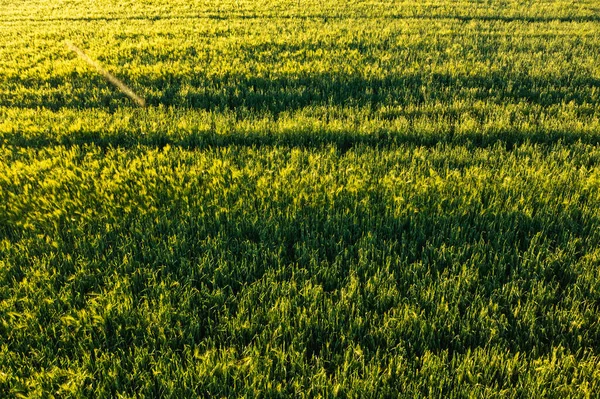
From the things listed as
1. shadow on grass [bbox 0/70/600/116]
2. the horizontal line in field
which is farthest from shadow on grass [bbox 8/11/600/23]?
shadow on grass [bbox 0/70/600/116]

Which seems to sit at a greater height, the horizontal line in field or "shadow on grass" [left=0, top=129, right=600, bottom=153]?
the horizontal line in field

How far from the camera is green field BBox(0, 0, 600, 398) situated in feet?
7.75

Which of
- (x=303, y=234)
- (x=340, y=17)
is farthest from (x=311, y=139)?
(x=340, y=17)

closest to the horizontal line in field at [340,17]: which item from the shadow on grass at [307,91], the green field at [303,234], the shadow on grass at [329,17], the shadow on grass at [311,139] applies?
the shadow on grass at [329,17]

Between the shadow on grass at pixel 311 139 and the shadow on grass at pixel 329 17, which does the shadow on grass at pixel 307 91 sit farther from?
the shadow on grass at pixel 329 17

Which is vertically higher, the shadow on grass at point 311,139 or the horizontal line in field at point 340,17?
the horizontal line in field at point 340,17

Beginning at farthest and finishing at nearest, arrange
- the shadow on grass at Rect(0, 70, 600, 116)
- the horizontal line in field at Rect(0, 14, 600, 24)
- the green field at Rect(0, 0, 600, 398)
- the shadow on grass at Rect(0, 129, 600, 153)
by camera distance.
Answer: the horizontal line in field at Rect(0, 14, 600, 24) < the shadow on grass at Rect(0, 70, 600, 116) < the shadow on grass at Rect(0, 129, 600, 153) < the green field at Rect(0, 0, 600, 398)

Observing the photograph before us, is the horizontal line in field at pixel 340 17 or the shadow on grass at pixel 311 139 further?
the horizontal line in field at pixel 340 17

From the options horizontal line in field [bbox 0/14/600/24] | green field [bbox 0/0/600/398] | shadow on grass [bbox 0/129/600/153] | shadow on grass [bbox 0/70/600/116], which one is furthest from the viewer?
horizontal line in field [bbox 0/14/600/24]

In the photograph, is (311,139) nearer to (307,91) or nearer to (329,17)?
(307,91)

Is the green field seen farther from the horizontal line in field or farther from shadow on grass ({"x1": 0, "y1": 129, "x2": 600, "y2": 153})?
the horizontal line in field

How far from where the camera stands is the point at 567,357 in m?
2.31

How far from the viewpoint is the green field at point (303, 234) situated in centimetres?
236

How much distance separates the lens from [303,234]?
11.4 feet
